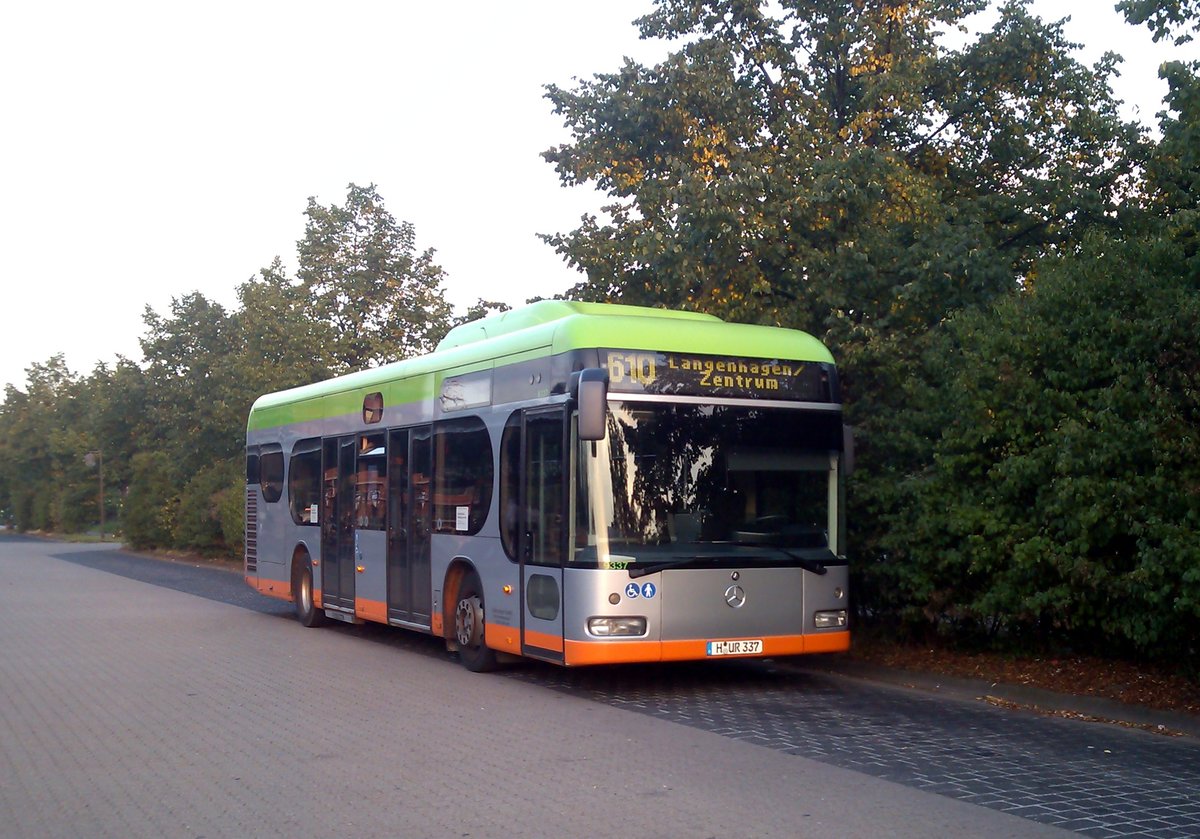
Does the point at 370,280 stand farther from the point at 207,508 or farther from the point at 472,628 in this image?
the point at 472,628

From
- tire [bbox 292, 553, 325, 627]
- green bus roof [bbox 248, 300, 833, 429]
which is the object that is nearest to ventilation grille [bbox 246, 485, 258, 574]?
tire [bbox 292, 553, 325, 627]

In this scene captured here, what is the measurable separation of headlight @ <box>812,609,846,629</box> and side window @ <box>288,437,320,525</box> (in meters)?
8.69

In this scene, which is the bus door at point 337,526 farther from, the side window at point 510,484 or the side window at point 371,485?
the side window at point 510,484

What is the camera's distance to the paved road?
7.29 m

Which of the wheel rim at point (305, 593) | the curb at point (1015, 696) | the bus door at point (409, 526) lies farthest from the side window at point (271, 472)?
the curb at point (1015, 696)

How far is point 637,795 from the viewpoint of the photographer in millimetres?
7852

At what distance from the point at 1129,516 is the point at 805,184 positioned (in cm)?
698

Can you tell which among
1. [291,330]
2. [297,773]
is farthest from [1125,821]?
[291,330]

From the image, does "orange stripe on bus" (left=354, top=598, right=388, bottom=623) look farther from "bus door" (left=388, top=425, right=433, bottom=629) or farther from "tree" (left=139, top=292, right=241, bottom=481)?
"tree" (left=139, top=292, right=241, bottom=481)

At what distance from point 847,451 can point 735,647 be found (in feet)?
7.35

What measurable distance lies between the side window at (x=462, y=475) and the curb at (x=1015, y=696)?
394cm

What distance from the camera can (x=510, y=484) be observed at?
12.8m

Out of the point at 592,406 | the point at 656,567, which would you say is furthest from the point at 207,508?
the point at 592,406

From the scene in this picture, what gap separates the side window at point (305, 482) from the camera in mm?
18750
